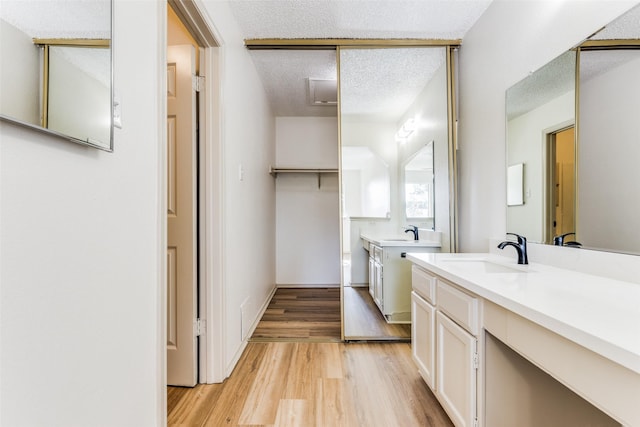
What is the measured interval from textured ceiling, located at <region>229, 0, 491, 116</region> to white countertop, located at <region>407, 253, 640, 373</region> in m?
1.84

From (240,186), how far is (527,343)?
1.96 metres

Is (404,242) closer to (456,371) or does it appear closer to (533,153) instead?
(533,153)

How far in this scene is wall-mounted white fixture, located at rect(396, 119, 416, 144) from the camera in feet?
9.11

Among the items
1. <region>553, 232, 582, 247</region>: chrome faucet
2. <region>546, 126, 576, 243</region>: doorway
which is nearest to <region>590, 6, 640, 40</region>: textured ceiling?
<region>546, 126, 576, 243</region>: doorway

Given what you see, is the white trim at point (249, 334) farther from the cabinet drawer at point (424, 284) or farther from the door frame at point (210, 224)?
the cabinet drawer at point (424, 284)

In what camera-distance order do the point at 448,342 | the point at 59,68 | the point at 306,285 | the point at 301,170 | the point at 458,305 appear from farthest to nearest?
the point at 306,285
the point at 301,170
the point at 448,342
the point at 458,305
the point at 59,68

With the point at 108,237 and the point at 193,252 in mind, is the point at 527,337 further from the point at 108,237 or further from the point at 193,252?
the point at 193,252

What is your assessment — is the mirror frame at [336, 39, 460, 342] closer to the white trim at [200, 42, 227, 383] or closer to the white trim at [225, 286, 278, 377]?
the white trim at [225, 286, 278, 377]

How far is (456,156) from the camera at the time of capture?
7.90ft

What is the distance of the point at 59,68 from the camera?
70cm

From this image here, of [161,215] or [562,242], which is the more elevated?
[161,215]

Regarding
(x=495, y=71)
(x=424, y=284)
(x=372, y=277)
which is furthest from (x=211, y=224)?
(x=495, y=71)

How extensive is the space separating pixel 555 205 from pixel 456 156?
1056 mm

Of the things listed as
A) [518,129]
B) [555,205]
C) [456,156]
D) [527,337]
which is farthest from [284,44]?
[527,337]
